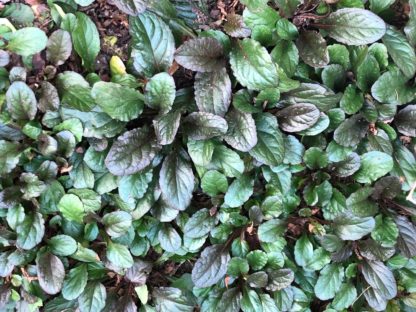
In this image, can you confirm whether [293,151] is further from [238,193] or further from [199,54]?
[199,54]

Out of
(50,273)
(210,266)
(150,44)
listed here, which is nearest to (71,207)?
(50,273)

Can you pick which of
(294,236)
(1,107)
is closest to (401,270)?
(294,236)

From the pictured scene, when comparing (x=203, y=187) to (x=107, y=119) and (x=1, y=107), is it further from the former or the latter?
(x=1, y=107)

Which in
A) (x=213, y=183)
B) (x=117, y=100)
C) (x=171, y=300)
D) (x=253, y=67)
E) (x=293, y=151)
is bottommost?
(x=171, y=300)

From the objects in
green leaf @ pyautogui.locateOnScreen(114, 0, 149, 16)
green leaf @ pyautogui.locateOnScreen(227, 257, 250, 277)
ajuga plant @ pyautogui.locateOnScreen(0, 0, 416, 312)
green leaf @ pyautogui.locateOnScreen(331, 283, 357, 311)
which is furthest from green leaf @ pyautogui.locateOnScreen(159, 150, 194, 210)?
green leaf @ pyautogui.locateOnScreen(331, 283, 357, 311)

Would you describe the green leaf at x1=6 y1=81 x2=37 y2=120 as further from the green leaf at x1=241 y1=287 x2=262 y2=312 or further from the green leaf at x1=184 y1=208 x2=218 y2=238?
the green leaf at x1=241 y1=287 x2=262 y2=312

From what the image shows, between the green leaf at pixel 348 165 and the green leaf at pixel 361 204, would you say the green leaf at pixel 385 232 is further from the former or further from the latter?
the green leaf at pixel 348 165
